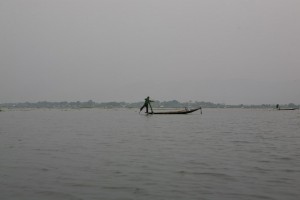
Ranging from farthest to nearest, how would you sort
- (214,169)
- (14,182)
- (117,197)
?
(214,169), (14,182), (117,197)

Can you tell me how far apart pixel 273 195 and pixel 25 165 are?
8.39 metres

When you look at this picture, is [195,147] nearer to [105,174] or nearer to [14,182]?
[105,174]

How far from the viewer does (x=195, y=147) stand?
63.2 ft

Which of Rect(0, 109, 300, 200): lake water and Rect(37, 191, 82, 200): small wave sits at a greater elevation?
Rect(0, 109, 300, 200): lake water

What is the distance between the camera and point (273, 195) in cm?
916

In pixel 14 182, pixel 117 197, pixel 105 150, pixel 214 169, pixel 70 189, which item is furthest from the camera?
pixel 105 150

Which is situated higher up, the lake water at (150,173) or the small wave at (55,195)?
the lake water at (150,173)

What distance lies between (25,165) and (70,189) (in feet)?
14.5

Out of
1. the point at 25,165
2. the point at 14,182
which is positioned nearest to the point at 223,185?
the point at 14,182

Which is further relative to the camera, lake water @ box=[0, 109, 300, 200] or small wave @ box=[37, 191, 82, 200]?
lake water @ box=[0, 109, 300, 200]

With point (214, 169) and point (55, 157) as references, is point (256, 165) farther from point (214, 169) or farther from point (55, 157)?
point (55, 157)

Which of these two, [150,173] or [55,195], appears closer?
[55,195]

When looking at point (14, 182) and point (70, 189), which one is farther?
point (14, 182)

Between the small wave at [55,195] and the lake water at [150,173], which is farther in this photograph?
the lake water at [150,173]
